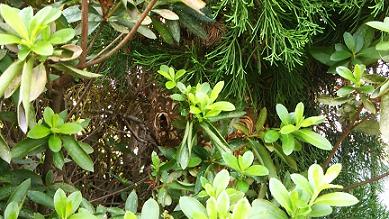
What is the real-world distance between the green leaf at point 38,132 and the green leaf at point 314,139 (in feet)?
1.52

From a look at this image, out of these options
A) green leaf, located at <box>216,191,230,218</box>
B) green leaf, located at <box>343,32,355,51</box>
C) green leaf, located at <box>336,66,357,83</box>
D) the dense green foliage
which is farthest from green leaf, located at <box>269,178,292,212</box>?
green leaf, located at <box>343,32,355,51</box>

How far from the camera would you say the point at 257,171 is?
34.8 inches

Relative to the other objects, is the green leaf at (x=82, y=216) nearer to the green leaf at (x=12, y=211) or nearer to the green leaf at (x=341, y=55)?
the green leaf at (x=12, y=211)

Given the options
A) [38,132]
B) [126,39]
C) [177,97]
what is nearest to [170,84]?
[177,97]

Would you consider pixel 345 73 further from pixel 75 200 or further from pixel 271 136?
pixel 75 200

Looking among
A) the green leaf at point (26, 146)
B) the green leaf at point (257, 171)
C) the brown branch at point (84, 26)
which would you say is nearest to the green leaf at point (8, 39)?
the brown branch at point (84, 26)

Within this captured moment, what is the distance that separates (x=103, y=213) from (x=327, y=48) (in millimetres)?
599

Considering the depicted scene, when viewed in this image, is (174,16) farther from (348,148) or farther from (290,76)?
(348,148)

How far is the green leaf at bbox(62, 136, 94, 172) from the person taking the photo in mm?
859

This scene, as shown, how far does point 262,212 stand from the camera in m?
0.72

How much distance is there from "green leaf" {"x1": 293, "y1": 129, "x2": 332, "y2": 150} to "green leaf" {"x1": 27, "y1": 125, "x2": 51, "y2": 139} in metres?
0.46

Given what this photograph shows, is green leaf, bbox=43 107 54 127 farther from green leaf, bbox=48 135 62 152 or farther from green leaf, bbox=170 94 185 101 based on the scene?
green leaf, bbox=170 94 185 101

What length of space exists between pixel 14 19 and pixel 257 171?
48 cm

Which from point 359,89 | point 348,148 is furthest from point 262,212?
point 348,148
